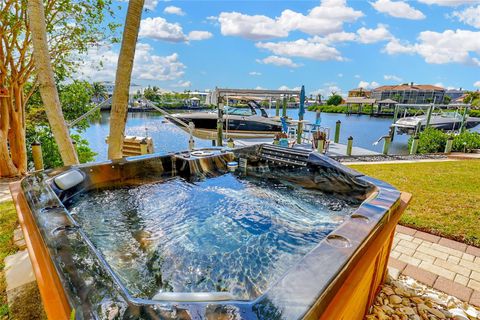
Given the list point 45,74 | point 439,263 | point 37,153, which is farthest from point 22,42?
point 439,263

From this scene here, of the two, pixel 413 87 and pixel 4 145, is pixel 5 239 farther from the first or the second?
pixel 413 87

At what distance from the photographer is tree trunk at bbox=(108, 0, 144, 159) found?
271 cm

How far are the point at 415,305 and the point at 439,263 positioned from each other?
0.67 metres

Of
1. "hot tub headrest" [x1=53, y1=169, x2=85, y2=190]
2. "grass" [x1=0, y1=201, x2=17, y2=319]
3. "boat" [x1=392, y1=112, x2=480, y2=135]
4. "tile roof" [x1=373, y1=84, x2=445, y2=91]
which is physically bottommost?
"boat" [x1=392, y1=112, x2=480, y2=135]

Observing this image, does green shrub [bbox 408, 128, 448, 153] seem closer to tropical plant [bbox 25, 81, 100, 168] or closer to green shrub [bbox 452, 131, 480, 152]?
green shrub [bbox 452, 131, 480, 152]

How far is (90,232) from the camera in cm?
184

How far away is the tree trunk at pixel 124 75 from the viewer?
271 cm

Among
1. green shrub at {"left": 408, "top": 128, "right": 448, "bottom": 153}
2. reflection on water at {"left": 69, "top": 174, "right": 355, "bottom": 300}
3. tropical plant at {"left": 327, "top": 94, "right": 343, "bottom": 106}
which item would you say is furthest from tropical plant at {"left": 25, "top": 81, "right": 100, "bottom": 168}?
tropical plant at {"left": 327, "top": 94, "right": 343, "bottom": 106}

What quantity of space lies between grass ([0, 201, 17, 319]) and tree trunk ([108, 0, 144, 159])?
3.77 feet

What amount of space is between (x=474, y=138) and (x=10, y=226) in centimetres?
1152

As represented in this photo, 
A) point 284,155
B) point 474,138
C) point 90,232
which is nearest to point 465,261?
point 284,155

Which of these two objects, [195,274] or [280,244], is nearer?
[195,274]

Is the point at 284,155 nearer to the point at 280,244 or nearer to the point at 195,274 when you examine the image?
the point at 280,244

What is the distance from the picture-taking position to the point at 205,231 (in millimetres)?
1957
